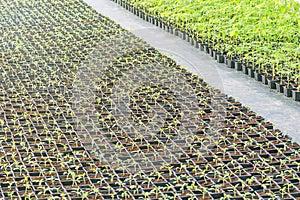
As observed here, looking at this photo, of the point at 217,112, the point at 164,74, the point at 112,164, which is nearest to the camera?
the point at 112,164

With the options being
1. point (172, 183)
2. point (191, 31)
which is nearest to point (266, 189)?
point (172, 183)

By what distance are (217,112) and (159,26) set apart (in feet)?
15.0

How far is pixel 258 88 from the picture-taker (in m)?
8.19

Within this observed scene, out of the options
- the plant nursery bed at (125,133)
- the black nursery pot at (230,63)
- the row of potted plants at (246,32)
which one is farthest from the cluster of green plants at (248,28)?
the plant nursery bed at (125,133)

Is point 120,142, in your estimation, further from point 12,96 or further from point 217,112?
point 12,96

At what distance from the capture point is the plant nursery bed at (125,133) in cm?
560

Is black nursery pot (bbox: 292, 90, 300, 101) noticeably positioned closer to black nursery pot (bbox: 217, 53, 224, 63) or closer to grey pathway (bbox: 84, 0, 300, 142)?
grey pathway (bbox: 84, 0, 300, 142)

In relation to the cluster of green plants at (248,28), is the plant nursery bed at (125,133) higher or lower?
lower

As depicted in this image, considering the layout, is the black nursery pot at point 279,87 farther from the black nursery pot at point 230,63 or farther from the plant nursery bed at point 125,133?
the black nursery pot at point 230,63

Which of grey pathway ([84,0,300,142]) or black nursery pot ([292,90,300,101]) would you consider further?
black nursery pot ([292,90,300,101])

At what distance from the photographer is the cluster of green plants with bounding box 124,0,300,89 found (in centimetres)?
850

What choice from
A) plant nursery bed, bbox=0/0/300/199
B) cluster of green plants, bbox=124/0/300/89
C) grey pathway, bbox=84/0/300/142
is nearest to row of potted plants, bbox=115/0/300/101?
cluster of green plants, bbox=124/0/300/89

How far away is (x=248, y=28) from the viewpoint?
9477 millimetres

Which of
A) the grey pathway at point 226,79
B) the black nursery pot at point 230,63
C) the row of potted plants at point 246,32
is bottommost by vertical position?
the grey pathway at point 226,79
